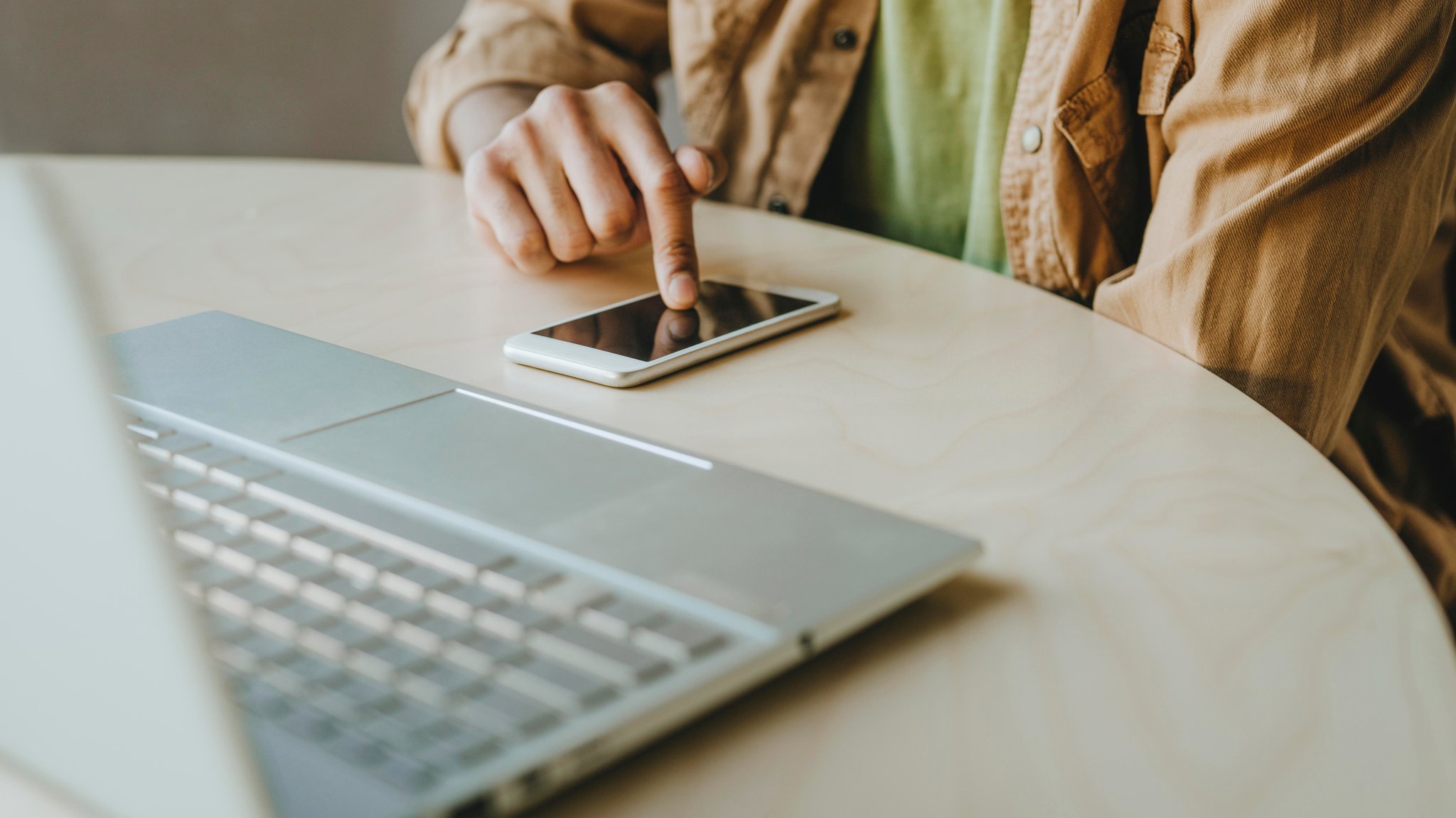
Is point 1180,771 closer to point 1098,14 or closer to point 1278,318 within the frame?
point 1278,318

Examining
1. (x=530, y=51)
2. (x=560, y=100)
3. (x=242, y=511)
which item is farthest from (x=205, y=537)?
(x=530, y=51)

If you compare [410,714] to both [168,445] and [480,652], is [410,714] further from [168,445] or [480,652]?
[168,445]

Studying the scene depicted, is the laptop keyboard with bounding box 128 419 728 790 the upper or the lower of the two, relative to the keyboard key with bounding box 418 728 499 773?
lower

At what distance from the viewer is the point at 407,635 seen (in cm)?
25

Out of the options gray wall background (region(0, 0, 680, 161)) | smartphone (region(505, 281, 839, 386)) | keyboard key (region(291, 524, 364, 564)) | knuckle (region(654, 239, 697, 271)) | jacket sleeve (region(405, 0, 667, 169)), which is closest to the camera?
keyboard key (region(291, 524, 364, 564))

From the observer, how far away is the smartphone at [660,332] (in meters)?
0.48

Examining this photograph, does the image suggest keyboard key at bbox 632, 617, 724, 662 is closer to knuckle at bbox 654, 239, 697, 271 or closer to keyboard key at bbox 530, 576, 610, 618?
keyboard key at bbox 530, 576, 610, 618

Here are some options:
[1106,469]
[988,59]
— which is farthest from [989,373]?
[988,59]

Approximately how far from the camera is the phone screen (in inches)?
19.8

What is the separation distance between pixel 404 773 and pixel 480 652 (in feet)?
0.12

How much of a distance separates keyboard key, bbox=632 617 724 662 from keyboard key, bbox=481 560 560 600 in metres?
0.03

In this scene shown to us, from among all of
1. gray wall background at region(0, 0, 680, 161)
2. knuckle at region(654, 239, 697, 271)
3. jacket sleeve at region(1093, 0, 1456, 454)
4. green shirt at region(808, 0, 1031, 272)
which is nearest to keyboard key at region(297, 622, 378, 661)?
knuckle at region(654, 239, 697, 271)

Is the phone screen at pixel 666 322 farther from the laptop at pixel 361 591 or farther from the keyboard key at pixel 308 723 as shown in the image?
the keyboard key at pixel 308 723

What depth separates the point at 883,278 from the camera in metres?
0.63
